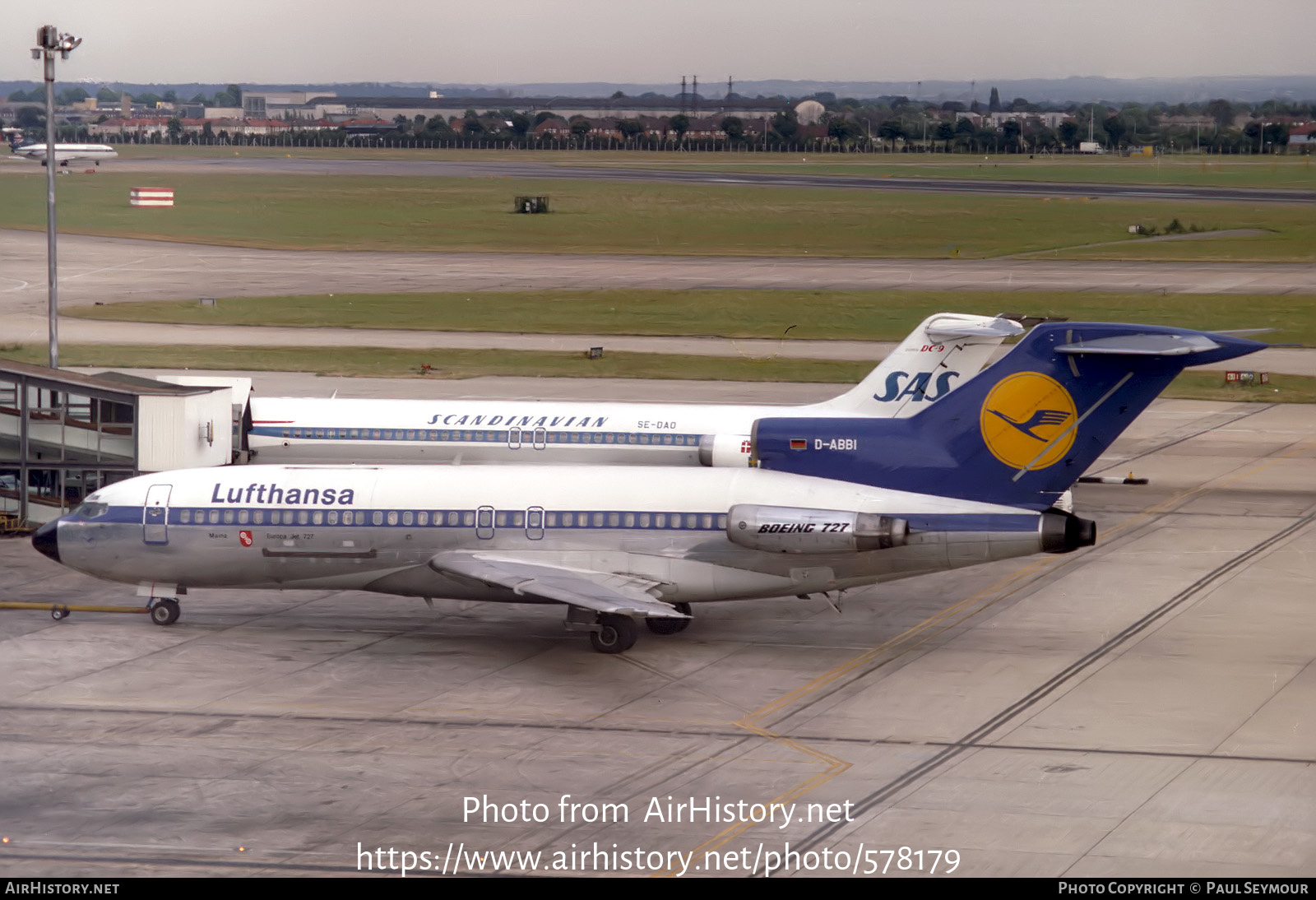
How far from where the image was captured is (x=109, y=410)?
3603 cm

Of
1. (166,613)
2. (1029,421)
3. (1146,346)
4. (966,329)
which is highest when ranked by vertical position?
(1146,346)

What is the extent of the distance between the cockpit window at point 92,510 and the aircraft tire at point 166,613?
205cm

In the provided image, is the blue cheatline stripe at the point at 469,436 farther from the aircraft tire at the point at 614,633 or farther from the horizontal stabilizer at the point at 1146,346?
the horizontal stabilizer at the point at 1146,346

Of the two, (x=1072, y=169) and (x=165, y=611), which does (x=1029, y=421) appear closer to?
(x=165, y=611)

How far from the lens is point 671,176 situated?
157m

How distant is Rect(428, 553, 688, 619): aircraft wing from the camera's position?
25.3m

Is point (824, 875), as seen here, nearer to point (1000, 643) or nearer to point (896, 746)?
point (896, 746)

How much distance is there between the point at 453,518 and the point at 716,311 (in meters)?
49.8

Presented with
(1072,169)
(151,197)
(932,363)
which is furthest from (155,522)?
(1072,169)

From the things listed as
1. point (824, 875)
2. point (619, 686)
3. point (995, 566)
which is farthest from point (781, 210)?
point (824, 875)

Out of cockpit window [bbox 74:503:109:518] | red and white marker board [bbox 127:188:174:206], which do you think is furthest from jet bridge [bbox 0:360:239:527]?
red and white marker board [bbox 127:188:174:206]

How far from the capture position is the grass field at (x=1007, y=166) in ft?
499

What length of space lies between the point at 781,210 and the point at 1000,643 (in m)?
96.6

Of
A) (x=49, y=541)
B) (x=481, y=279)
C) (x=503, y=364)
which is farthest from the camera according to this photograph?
(x=481, y=279)
